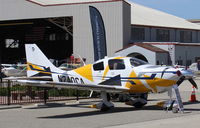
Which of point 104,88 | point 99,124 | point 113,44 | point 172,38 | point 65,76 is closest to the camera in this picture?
point 99,124

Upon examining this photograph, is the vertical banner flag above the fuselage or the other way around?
above

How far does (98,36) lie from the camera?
33.8 m

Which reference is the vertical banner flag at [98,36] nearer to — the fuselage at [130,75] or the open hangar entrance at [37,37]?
the fuselage at [130,75]

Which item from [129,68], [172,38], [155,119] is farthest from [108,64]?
[172,38]

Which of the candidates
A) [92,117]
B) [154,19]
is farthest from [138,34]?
[92,117]

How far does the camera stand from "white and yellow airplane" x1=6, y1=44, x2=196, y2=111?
1680cm

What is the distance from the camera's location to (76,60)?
181ft

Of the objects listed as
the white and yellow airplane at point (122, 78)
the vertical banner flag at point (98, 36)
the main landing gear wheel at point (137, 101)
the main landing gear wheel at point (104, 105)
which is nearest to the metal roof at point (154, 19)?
the vertical banner flag at point (98, 36)

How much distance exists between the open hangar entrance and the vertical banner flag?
89.5ft

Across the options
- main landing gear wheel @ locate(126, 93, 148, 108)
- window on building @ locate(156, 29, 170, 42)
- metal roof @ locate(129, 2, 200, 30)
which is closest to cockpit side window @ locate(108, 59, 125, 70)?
main landing gear wheel @ locate(126, 93, 148, 108)

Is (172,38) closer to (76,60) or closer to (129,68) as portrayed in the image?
(76,60)

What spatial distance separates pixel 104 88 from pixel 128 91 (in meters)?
1.23

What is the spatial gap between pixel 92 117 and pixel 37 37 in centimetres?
5613

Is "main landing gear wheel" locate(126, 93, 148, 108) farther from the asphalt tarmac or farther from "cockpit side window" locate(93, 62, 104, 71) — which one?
"cockpit side window" locate(93, 62, 104, 71)
